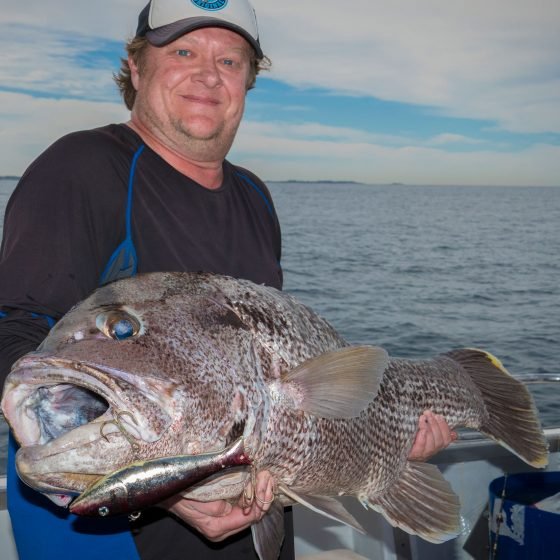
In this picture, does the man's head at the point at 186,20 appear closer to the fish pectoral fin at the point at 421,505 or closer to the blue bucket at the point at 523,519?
the fish pectoral fin at the point at 421,505

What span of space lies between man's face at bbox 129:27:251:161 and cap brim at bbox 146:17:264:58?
62 mm

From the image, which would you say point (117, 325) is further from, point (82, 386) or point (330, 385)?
point (330, 385)

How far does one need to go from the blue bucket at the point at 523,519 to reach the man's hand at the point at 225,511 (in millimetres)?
2580

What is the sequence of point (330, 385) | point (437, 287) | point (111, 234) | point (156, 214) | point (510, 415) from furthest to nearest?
point (437, 287) → point (510, 415) → point (156, 214) → point (111, 234) → point (330, 385)

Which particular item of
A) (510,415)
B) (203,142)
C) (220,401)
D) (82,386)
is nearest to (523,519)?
(510,415)

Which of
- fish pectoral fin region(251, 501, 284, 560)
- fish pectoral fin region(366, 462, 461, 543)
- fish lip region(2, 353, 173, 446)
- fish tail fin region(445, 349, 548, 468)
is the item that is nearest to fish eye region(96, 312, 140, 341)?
fish lip region(2, 353, 173, 446)

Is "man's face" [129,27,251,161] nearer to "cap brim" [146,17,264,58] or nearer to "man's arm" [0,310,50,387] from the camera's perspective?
"cap brim" [146,17,264,58]

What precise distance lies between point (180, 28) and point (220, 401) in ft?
5.17

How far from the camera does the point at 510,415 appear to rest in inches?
132

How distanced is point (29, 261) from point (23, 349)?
0.29 metres

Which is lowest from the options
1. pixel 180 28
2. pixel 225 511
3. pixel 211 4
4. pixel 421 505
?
pixel 421 505

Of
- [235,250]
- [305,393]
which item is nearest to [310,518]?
[235,250]

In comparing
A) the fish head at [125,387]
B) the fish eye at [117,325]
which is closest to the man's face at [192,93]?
the fish head at [125,387]

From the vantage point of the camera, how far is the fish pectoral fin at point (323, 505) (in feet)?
7.21
